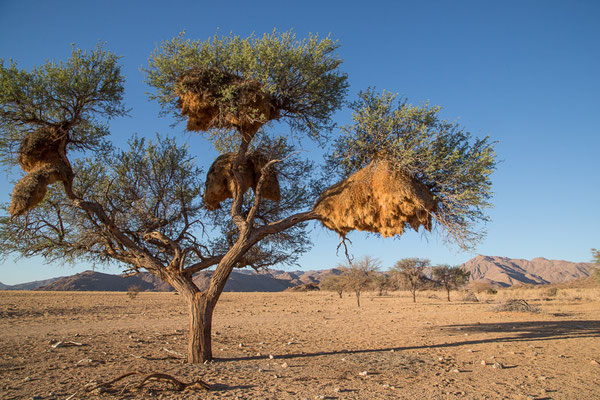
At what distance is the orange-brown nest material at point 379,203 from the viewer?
891 centimetres

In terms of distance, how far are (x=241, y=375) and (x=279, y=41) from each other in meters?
9.31

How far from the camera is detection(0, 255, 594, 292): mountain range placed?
320 feet

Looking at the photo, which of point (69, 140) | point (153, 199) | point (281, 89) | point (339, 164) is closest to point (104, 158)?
point (69, 140)

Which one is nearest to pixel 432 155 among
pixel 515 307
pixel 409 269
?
pixel 515 307

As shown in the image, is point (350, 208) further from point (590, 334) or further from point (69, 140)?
point (590, 334)

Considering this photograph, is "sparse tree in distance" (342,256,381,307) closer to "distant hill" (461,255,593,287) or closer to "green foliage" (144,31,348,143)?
"green foliage" (144,31,348,143)

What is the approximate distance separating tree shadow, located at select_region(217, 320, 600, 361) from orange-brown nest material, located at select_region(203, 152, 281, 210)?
5.23 metres

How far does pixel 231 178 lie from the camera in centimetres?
1116

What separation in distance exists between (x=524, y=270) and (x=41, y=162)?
682 ft

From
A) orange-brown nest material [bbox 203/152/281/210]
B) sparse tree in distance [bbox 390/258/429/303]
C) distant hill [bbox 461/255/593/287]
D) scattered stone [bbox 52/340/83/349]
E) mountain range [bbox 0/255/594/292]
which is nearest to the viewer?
scattered stone [bbox 52/340/83/349]

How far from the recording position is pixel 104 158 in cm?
1179

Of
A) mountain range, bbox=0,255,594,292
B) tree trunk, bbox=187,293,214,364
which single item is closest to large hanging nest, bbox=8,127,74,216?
tree trunk, bbox=187,293,214,364

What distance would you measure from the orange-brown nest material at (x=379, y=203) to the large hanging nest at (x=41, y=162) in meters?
7.85

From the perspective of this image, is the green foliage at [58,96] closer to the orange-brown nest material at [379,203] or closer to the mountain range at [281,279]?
Answer: the orange-brown nest material at [379,203]
